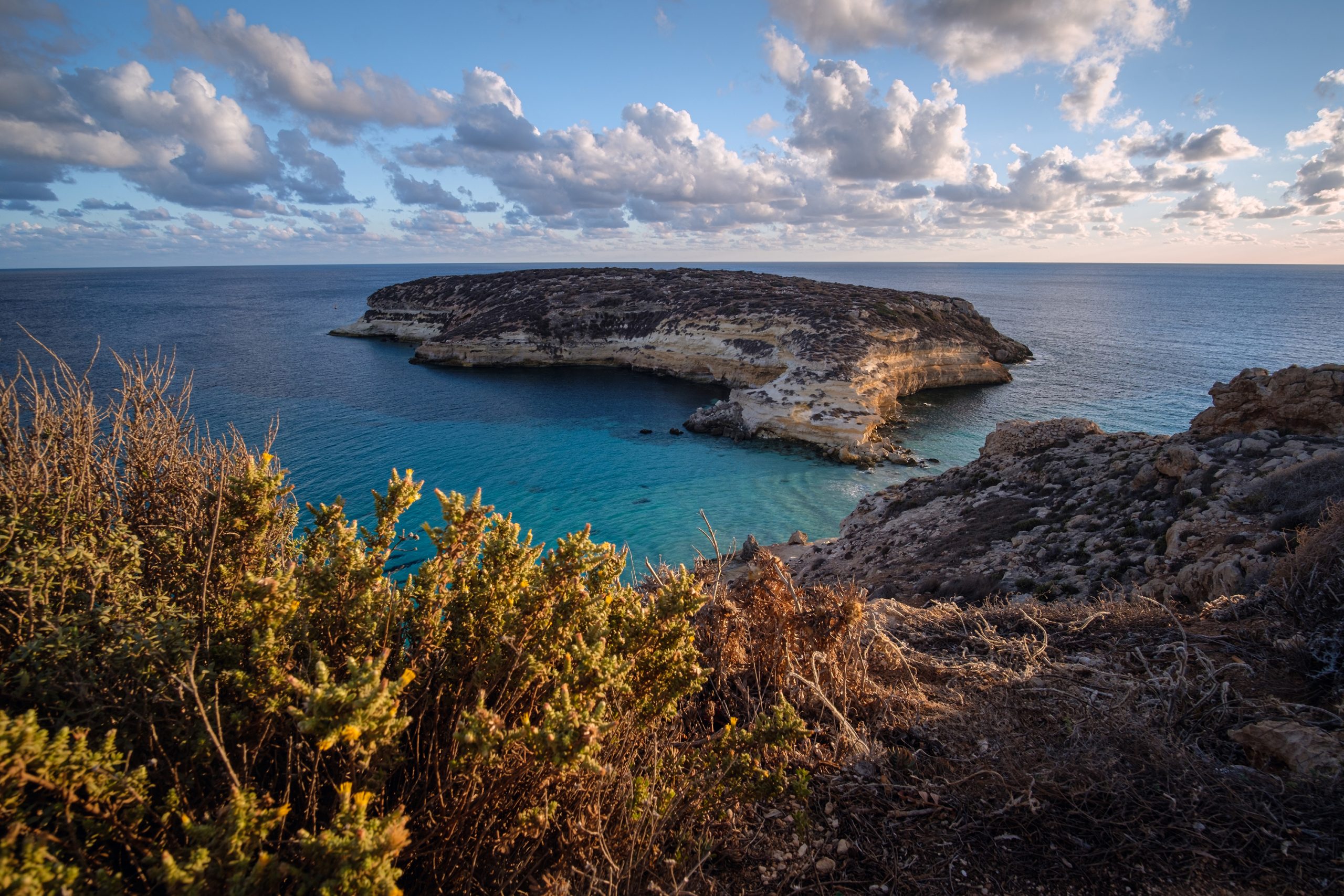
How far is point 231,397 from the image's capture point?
38406mm

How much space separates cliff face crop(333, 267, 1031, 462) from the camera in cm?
3375

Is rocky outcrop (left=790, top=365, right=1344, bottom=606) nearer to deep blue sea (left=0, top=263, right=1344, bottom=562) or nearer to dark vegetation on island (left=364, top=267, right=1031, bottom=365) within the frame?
deep blue sea (left=0, top=263, right=1344, bottom=562)

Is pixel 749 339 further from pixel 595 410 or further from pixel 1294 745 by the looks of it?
pixel 1294 745

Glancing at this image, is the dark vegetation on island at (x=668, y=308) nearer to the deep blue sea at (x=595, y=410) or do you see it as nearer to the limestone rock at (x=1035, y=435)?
the deep blue sea at (x=595, y=410)

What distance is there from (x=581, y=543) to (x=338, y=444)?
31.5 m

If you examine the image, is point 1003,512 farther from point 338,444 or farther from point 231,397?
point 231,397

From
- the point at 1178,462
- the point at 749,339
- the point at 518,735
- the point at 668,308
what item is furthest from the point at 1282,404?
the point at 668,308

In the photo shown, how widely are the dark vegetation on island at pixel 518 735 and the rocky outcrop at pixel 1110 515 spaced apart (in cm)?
365

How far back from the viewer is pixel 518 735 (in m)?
2.50

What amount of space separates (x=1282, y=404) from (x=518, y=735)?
59.1 feet

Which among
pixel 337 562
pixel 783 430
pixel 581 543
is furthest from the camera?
pixel 783 430

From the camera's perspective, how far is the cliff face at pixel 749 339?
3375cm

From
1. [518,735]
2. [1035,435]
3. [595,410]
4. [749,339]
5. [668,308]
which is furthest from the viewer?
[668,308]

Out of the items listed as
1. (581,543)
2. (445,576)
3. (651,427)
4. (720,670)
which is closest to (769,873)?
(720,670)
